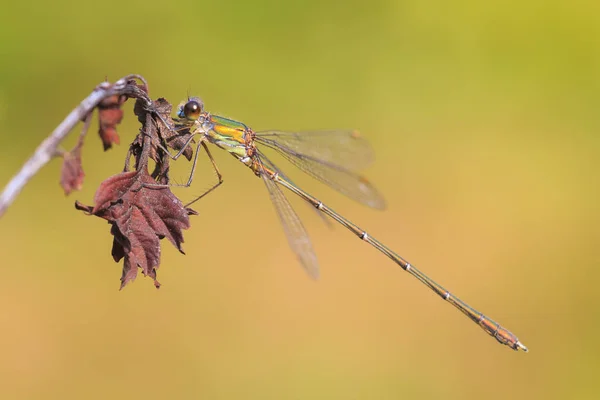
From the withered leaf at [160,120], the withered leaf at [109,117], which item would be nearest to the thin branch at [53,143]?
the withered leaf at [109,117]

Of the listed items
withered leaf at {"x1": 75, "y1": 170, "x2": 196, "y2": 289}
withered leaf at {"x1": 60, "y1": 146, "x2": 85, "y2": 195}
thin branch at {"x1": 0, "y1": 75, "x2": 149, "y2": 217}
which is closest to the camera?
thin branch at {"x1": 0, "y1": 75, "x2": 149, "y2": 217}

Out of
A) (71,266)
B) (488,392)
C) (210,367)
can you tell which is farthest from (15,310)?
(488,392)

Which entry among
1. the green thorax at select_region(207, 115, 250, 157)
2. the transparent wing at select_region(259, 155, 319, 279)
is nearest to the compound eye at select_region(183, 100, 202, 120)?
the green thorax at select_region(207, 115, 250, 157)

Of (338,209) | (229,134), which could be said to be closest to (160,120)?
(229,134)

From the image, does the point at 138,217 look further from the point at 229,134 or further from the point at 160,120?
the point at 229,134

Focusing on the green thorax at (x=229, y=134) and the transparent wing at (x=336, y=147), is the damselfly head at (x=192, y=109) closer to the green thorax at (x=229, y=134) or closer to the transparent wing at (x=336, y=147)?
the green thorax at (x=229, y=134)

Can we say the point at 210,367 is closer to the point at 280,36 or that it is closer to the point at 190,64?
the point at 190,64

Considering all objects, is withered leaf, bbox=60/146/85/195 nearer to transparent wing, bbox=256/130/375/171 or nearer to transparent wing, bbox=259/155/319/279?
transparent wing, bbox=259/155/319/279
